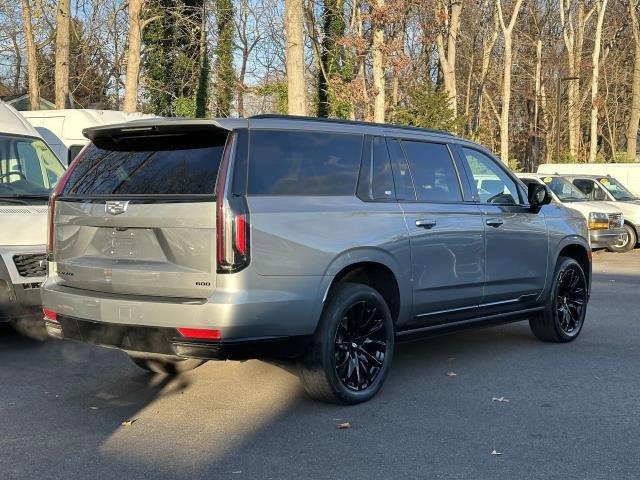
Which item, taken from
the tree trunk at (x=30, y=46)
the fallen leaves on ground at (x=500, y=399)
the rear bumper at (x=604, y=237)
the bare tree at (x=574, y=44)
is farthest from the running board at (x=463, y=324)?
the bare tree at (x=574, y=44)

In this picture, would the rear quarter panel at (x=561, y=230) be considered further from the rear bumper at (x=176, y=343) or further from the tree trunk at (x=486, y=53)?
the tree trunk at (x=486, y=53)

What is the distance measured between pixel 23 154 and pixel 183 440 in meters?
4.95

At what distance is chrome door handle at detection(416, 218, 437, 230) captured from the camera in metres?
5.81

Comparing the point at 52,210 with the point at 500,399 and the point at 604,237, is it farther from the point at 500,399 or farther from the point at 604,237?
the point at 604,237

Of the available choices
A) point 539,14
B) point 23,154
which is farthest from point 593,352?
point 539,14

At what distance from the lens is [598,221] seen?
54.9 feet

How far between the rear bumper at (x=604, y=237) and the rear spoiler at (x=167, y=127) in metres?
13.4

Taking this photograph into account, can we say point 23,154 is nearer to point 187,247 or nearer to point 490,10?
point 187,247

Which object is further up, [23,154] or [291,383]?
[23,154]

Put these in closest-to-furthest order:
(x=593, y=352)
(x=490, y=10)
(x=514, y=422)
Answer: (x=514, y=422) → (x=593, y=352) → (x=490, y=10)

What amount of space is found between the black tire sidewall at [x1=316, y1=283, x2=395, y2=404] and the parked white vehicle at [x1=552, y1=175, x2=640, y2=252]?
→ 13.3 meters

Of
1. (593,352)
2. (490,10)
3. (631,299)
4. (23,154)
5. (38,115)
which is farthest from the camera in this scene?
(490,10)

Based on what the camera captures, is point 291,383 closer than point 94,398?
No

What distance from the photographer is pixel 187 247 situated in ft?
15.4
